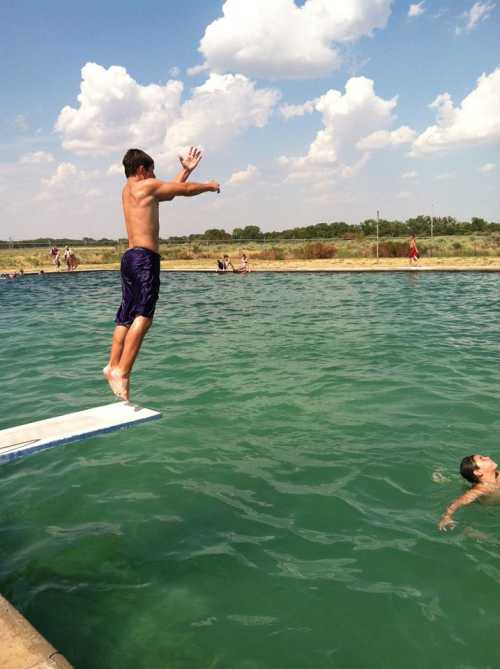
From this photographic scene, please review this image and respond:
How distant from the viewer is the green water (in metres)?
3.52

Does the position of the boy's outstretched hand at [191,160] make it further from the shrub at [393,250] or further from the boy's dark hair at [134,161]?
the shrub at [393,250]

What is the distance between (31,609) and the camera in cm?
374

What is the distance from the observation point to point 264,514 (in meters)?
4.99

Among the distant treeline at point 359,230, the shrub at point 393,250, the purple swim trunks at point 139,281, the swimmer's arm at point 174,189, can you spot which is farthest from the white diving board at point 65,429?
the distant treeline at point 359,230

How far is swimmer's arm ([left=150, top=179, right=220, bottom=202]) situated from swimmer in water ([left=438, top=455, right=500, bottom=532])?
10.8 ft

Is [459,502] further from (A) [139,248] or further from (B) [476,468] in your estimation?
(A) [139,248]

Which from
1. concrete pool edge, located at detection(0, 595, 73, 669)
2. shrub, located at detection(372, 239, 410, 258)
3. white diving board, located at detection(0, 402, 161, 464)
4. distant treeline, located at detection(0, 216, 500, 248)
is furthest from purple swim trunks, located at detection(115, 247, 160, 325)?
distant treeline, located at detection(0, 216, 500, 248)

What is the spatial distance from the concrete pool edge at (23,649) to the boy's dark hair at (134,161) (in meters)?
2.91

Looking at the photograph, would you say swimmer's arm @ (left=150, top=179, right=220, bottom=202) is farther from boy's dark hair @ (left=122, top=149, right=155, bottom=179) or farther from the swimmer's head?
the swimmer's head

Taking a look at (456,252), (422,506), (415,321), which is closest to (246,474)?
(422,506)

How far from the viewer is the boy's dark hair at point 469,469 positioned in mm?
5211

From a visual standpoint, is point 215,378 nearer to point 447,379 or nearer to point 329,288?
point 447,379

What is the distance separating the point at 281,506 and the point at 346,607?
1.43 meters

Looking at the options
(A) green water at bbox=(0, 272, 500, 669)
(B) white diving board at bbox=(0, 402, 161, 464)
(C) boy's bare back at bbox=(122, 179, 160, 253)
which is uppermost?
(C) boy's bare back at bbox=(122, 179, 160, 253)
